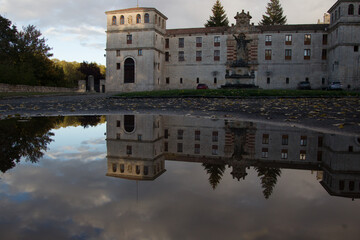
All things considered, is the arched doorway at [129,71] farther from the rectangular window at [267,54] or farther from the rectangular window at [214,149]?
the rectangular window at [214,149]

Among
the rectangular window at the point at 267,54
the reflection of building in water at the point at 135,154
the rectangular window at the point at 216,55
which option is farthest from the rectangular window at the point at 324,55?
the reflection of building in water at the point at 135,154

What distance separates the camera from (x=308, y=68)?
43188 mm

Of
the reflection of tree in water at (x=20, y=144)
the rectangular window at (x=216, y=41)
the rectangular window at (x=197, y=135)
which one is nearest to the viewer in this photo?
the reflection of tree in water at (x=20, y=144)

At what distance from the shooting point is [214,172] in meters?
3.12

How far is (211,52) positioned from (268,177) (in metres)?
44.8

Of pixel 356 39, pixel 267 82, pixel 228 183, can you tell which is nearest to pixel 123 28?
pixel 267 82

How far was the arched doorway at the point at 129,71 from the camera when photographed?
45.1m

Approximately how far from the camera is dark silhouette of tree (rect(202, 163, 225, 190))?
2.75m

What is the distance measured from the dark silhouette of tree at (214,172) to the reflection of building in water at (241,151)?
130mm

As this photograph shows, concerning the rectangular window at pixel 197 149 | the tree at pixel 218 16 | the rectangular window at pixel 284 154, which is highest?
the tree at pixel 218 16

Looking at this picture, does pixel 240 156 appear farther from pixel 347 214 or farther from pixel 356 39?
pixel 356 39

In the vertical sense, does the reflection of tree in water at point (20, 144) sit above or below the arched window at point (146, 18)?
below

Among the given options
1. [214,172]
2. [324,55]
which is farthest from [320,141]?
[324,55]

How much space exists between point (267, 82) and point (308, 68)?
20.1ft
